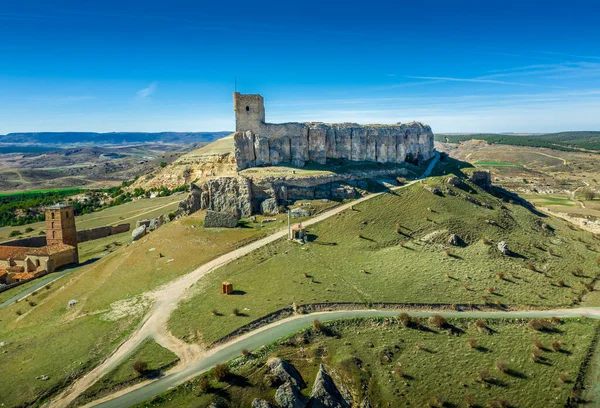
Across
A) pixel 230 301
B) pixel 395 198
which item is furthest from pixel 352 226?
pixel 230 301

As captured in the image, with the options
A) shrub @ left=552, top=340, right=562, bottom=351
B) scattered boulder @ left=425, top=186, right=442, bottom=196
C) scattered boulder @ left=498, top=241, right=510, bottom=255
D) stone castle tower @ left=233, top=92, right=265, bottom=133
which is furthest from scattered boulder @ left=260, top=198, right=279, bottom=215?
shrub @ left=552, top=340, right=562, bottom=351

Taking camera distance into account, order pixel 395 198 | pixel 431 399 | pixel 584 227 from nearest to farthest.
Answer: pixel 431 399 → pixel 395 198 → pixel 584 227

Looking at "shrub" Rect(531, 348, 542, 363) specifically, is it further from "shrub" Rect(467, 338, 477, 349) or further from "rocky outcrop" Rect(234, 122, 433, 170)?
"rocky outcrop" Rect(234, 122, 433, 170)

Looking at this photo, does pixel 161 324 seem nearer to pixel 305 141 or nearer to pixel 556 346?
pixel 556 346

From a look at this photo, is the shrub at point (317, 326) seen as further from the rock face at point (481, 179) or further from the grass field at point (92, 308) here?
the rock face at point (481, 179)

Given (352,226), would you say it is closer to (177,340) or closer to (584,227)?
(177,340)

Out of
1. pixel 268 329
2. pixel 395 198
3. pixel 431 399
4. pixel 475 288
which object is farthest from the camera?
pixel 395 198

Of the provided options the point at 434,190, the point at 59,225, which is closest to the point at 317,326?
the point at 434,190
